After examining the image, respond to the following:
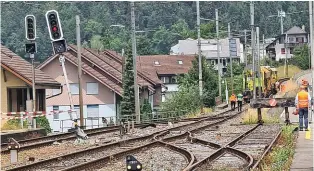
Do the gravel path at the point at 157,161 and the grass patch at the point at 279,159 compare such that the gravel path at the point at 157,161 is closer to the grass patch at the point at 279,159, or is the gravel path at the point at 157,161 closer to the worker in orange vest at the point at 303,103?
the grass patch at the point at 279,159

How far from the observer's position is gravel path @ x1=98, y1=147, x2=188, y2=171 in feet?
48.2

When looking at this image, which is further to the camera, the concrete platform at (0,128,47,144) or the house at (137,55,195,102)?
the house at (137,55,195,102)

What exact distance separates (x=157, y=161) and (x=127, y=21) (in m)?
116

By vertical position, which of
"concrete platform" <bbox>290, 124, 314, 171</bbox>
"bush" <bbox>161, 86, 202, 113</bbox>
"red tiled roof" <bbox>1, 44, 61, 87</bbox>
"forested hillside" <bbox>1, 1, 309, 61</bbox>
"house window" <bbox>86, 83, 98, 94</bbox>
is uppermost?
"forested hillside" <bbox>1, 1, 309, 61</bbox>

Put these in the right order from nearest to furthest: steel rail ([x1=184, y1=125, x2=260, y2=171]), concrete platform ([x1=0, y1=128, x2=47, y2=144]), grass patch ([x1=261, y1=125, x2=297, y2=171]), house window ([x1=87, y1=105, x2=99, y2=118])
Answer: grass patch ([x1=261, y1=125, x2=297, y2=171]) < steel rail ([x1=184, y1=125, x2=260, y2=171]) < concrete platform ([x1=0, y1=128, x2=47, y2=144]) < house window ([x1=87, y1=105, x2=99, y2=118])

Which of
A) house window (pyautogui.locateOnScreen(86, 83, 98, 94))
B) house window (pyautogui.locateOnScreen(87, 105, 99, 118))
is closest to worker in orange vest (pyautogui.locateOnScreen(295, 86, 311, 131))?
house window (pyautogui.locateOnScreen(86, 83, 98, 94))

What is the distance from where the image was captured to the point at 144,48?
395 ft

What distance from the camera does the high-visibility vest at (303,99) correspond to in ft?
67.8

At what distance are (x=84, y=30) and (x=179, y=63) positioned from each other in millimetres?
54788

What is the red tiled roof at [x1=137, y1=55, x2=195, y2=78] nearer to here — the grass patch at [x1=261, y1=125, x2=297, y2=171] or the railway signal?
the railway signal

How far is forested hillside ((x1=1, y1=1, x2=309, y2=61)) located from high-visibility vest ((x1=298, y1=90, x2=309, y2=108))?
255 ft

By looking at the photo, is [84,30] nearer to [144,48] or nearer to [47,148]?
[144,48]

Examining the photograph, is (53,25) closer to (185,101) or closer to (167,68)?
(185,101)

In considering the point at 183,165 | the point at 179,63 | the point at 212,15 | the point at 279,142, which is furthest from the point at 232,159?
the point at 212,15
